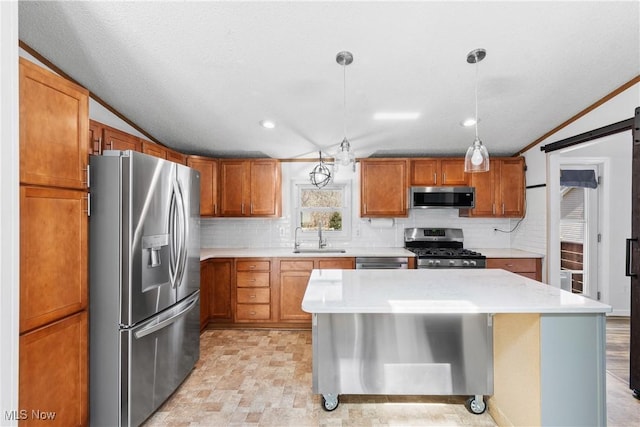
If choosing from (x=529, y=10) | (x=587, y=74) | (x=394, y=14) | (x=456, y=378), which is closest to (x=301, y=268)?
(x=456, y=378)

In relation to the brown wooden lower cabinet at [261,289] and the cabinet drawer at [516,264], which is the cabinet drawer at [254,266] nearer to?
the brown wooden lower cabinet at [261,289]

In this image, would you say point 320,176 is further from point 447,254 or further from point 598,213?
point 598,213

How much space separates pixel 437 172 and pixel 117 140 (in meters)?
3.53

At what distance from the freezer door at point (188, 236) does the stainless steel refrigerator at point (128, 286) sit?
16cm

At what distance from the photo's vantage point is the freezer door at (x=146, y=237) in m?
1.86

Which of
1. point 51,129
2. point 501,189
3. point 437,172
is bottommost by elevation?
point 501,189

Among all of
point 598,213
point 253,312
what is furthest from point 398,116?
point 598,213

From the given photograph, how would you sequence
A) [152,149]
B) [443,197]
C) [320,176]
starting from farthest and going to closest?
[320,176] → [443,197] → [152,149]

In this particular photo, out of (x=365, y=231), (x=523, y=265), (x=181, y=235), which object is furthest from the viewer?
(x=365, y=231)

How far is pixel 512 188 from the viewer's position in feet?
13.3

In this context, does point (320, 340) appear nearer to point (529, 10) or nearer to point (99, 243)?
point (99, 243)

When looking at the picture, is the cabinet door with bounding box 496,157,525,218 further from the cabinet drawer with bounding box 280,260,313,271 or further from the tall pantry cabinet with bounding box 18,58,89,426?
the tall pantry cabinet with bounding box 18,58,89,426

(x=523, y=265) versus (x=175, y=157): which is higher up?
(x=175, y=157)

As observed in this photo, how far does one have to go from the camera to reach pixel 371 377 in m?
2.09
